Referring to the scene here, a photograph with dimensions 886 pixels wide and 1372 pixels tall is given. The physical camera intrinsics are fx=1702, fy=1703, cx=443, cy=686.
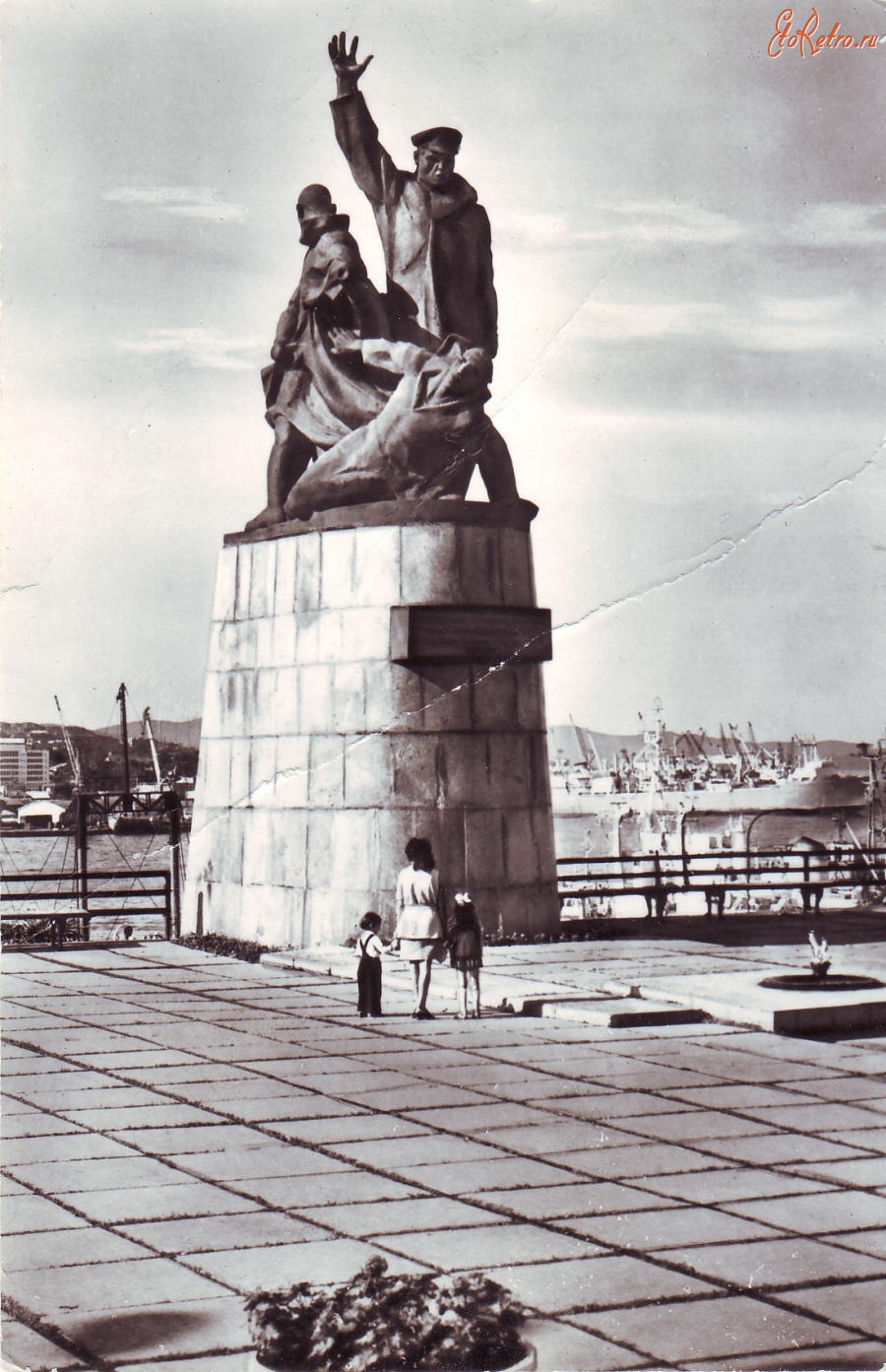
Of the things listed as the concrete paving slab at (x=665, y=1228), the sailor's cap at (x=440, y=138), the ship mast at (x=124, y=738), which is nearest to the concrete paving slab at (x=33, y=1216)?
the concrete paving slab at (x=665, y=1228)

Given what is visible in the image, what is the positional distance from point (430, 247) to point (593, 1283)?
11554mm

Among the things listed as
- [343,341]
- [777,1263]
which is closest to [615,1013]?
[777,1263]

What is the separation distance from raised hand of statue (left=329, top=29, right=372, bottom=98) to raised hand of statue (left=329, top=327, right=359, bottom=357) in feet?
7.28

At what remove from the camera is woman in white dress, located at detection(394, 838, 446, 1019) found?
11.2 metres

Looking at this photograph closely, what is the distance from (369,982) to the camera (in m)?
11.3

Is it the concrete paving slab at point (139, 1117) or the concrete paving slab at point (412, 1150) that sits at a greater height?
the concrete paving slab at point (139, 1117)

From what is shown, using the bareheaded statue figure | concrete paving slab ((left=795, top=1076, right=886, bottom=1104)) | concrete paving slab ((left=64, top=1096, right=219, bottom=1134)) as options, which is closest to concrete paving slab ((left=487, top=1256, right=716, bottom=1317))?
concrete paving slab ((left=64, top=1096, right=219, bottom=1134))

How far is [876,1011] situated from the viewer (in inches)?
431

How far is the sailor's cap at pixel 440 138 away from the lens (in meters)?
15.0

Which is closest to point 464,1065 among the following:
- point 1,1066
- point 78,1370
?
point 1,1066

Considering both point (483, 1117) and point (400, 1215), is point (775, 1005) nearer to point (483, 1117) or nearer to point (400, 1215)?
point (483, 1117)

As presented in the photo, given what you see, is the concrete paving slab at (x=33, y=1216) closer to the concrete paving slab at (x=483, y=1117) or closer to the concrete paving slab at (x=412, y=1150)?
the concrete paving slab at (x=412, y=1150)

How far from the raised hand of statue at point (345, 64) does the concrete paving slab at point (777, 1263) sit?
8.66 m

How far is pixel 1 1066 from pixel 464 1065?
8.53ft
